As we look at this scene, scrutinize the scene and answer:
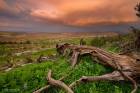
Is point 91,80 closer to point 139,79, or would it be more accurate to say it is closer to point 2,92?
point 139,79

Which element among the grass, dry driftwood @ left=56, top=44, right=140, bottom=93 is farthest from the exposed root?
the grass

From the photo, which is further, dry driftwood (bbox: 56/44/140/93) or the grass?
dry driftwood (bbox: 56/44/140/93)

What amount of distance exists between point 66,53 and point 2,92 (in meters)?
6.83

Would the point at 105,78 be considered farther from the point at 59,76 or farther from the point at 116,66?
the point at 59,76

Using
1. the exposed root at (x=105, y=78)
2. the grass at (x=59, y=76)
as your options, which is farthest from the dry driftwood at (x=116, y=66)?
the grass at (x=59, y=76)

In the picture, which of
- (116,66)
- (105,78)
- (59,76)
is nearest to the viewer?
(105,78)

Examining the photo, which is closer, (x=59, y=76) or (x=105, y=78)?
(x=105, y=78)

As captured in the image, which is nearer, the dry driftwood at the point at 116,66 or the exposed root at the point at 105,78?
the exposed root at the point at 105,78

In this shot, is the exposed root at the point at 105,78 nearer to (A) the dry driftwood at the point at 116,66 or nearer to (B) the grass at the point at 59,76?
(A) the dry driftwood at the point at 116,66

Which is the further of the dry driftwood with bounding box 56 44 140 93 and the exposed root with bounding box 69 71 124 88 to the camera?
the dry driftwood with bounding box 56 44 140 93

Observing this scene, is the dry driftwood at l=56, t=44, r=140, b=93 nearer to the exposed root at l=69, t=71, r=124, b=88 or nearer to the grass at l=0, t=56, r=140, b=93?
the exposed root at l=69, t=71, r=124, b=88

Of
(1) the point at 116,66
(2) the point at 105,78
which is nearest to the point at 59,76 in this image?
(2) the point at 105,78

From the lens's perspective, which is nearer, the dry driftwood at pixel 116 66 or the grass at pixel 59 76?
the grass at pixel 59 76

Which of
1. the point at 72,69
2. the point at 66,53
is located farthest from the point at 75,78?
the point at 66,53
